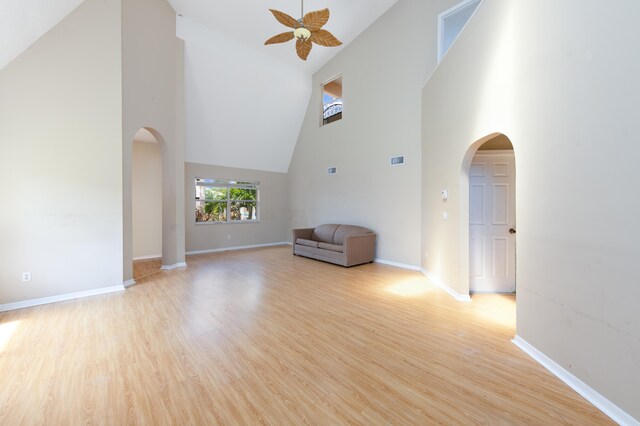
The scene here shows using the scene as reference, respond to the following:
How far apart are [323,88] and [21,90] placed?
21.6ft

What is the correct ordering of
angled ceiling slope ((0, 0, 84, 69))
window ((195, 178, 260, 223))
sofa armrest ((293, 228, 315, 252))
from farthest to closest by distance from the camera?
window ((195, 178, 260, 223)) < sofa armrest ((293, 228, 315, 252)) < angled ceiling slope ((0, 0, 84, 69))

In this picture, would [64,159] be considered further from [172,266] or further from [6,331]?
[172,266]

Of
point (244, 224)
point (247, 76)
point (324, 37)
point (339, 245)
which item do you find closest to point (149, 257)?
point (244, 224)

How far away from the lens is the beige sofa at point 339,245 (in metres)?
5.57

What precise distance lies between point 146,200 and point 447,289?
7.27m

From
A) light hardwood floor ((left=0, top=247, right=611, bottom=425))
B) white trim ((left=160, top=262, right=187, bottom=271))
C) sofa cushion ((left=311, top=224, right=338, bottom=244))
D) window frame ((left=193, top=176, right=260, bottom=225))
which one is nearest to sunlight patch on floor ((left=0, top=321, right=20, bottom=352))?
light hardwood floor ((left=0, top=247, right=611, bottom=425))

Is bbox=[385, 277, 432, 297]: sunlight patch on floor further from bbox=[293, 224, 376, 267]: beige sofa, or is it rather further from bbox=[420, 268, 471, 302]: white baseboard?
bbox=[293, 224, 376, 267]: beige sofa

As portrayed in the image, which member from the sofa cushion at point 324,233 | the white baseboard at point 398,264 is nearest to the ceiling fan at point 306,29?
the sofa cushion at point 324,233

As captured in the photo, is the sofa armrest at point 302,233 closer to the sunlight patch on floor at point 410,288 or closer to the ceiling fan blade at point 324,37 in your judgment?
the sunlight patch on floor at point 410,288

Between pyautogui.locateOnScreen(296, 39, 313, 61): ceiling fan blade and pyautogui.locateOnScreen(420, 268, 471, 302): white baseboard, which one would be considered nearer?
pyautogui.locateOnScreen(420, 268, 471, 302): white baseboard

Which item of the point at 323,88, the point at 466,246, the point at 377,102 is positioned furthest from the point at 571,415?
the point at 323,88

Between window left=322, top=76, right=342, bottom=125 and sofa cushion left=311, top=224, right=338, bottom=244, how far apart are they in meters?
3.24

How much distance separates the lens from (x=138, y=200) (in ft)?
21.7

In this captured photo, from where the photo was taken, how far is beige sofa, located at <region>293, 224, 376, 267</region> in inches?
219
